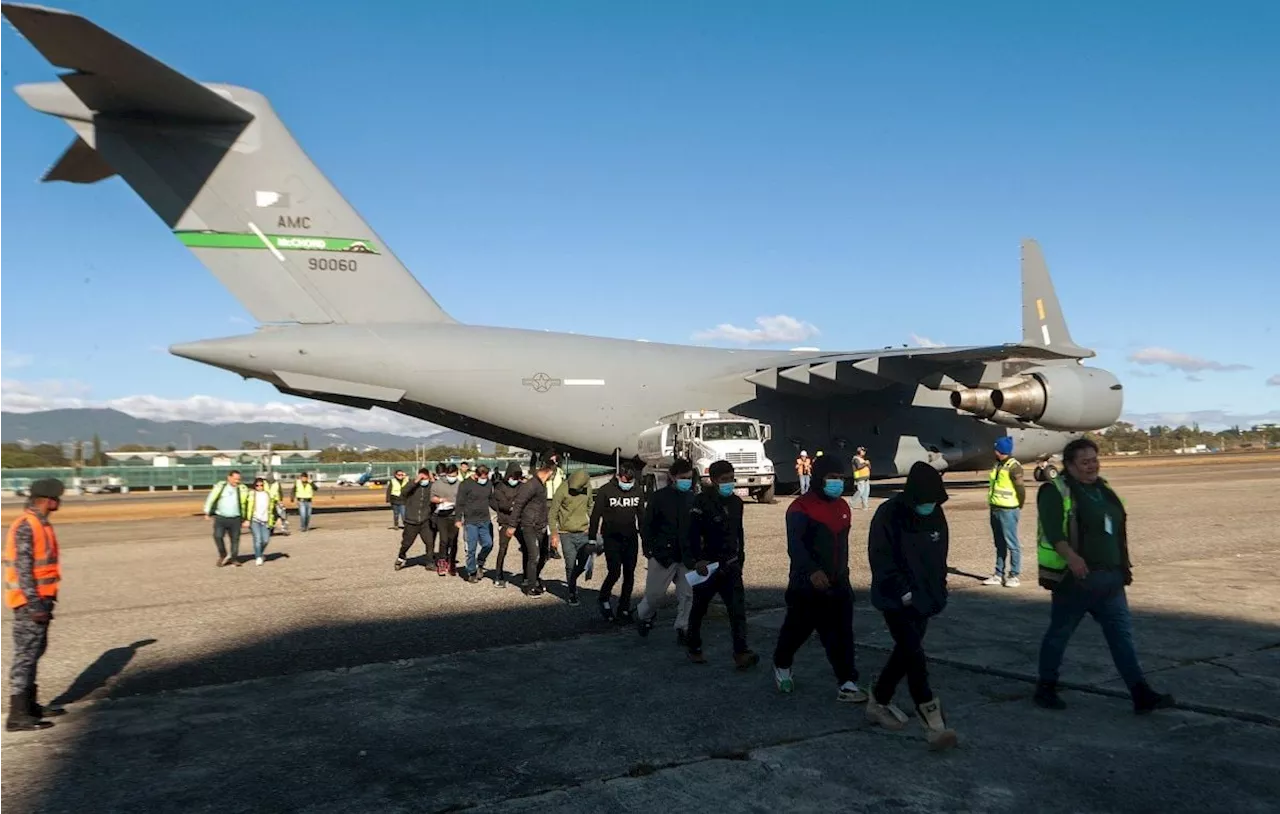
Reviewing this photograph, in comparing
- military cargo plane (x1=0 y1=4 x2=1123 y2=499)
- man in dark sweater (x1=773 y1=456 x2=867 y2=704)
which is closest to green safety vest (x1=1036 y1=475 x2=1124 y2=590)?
man in dark sweater (x1=773 y1=456 x2=867 y2=704)

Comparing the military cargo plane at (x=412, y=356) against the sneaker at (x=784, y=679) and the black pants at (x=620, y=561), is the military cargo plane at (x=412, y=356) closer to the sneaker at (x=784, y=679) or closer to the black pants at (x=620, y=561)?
the black pants at (x=620, y=561)

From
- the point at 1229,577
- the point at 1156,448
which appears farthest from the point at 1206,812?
the point at 1156,448

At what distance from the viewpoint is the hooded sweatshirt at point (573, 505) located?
33.4 ft

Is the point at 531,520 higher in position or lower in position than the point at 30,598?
higher

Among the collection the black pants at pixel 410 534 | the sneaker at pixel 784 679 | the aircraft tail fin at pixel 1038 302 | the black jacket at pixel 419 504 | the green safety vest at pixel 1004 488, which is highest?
the aircraft tail fin at pixel 1038 302

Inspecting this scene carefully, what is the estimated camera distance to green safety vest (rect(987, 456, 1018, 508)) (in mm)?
10547

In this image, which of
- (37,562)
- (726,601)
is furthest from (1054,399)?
(37,562)

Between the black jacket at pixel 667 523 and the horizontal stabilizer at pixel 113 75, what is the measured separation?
12.0 meters

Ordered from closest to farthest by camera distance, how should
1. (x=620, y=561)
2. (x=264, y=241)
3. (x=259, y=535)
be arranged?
(x=620, y=561) → (x=259, y=535) → (x=264, y=241)

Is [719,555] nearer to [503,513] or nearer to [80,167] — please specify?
[503,513]

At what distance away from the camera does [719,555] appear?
7.12m

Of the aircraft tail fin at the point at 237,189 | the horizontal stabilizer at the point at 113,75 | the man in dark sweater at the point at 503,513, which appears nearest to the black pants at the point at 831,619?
the man in dark sweater at the point at 503,513

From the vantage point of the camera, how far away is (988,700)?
235 inches

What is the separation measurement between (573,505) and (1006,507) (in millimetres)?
5243
